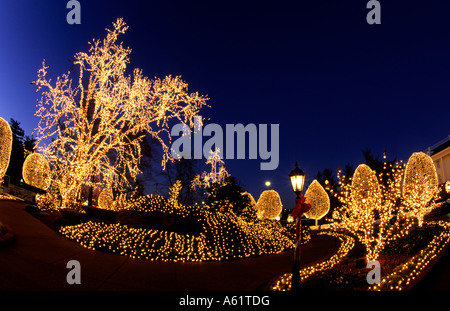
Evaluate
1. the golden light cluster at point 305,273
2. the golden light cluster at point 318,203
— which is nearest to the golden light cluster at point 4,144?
the golden light cluster at point 305,273

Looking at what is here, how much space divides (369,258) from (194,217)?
25.7 feet

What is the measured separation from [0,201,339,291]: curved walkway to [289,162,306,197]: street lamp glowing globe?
2.79m

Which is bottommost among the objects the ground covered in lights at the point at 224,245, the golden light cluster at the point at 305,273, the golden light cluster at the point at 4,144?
the golden light cluster at the point at 305,273

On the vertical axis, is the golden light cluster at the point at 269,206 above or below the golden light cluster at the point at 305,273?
above

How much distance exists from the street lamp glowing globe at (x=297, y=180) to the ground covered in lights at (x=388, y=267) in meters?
2.19

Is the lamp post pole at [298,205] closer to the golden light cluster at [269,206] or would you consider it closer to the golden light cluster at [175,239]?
the golden light cluster at [175,239]

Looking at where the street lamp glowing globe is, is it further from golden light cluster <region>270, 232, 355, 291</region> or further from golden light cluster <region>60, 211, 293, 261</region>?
golden light cluster <region>60, 211, 293, 261</region>

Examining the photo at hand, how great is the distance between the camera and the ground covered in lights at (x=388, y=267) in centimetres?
646

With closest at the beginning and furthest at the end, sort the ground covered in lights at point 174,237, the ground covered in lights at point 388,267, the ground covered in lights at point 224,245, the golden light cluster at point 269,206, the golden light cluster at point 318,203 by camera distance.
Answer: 1. the ground covered in lights at point 388,267
2. the ground covered in lights at point 224,245
3. the ground covered in lights at point 174,237
4. the golden light cluster at point 318,203
5. the golden light cluster at point 269,206

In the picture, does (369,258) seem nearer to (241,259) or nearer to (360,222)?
(360,222)

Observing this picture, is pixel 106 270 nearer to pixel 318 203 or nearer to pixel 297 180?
pixel 297 180

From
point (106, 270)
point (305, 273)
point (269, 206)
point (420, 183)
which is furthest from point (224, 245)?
point (269, 206)

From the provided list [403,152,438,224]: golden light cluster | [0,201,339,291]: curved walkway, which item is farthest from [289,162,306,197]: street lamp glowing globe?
[403,152,438,224]: golden light cluster

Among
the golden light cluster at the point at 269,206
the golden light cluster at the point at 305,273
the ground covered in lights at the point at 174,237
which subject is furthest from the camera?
the golden light cluster at the point at 269,206
